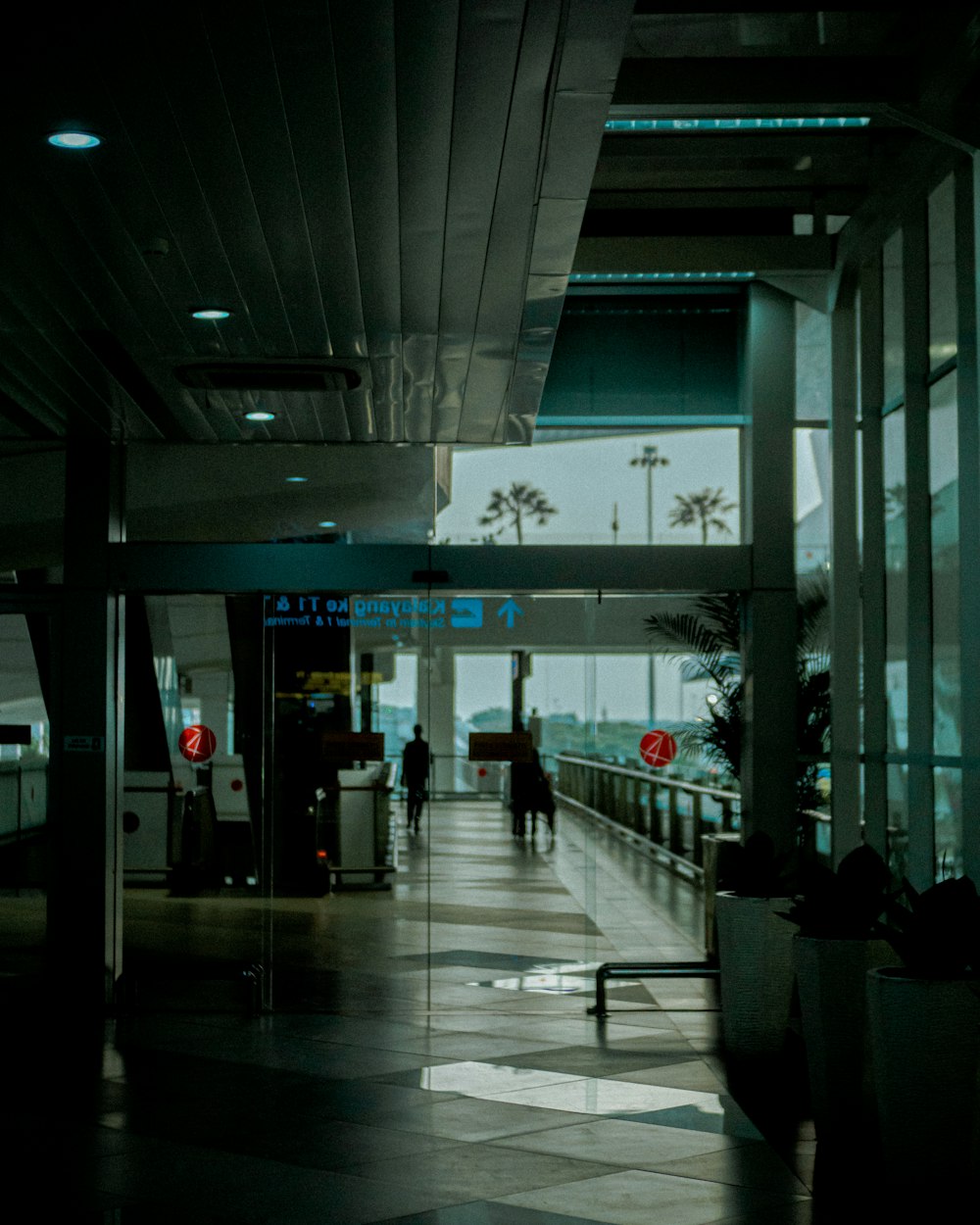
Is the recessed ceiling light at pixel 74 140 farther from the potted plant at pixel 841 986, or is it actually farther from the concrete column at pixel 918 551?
the concrete column at pixel 918 551

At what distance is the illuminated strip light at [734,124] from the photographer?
710cm

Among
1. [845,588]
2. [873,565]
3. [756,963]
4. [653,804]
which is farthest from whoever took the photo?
[653,804]

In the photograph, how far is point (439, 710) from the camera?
9227 millimetres

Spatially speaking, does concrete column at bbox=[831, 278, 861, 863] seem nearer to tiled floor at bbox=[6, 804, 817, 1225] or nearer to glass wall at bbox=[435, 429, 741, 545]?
glass wall at bbox=[435, 429, 741, 545]

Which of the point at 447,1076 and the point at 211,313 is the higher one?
the point at 211,313

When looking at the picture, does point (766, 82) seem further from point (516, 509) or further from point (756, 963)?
point (756, 963)

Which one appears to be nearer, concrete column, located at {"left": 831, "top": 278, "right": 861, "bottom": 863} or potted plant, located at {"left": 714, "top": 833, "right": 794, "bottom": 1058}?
potted plant, located at {"left": 714, "top": 833, "right": 794, "bottom": 1058}

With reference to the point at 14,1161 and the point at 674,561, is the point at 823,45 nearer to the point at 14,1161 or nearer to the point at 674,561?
the point at 674,561

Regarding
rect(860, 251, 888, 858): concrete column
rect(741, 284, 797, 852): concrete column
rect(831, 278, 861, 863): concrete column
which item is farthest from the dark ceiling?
rect(741, 284, 797, 852): concrete column

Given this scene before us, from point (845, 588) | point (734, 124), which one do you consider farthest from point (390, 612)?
point (734, 124)

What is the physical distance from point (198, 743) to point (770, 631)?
3.69 metres

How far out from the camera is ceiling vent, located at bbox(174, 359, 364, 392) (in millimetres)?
7195

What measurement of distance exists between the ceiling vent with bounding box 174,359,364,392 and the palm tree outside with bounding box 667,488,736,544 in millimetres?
2738

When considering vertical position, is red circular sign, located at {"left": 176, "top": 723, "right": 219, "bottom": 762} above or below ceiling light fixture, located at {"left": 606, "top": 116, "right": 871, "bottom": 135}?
below
